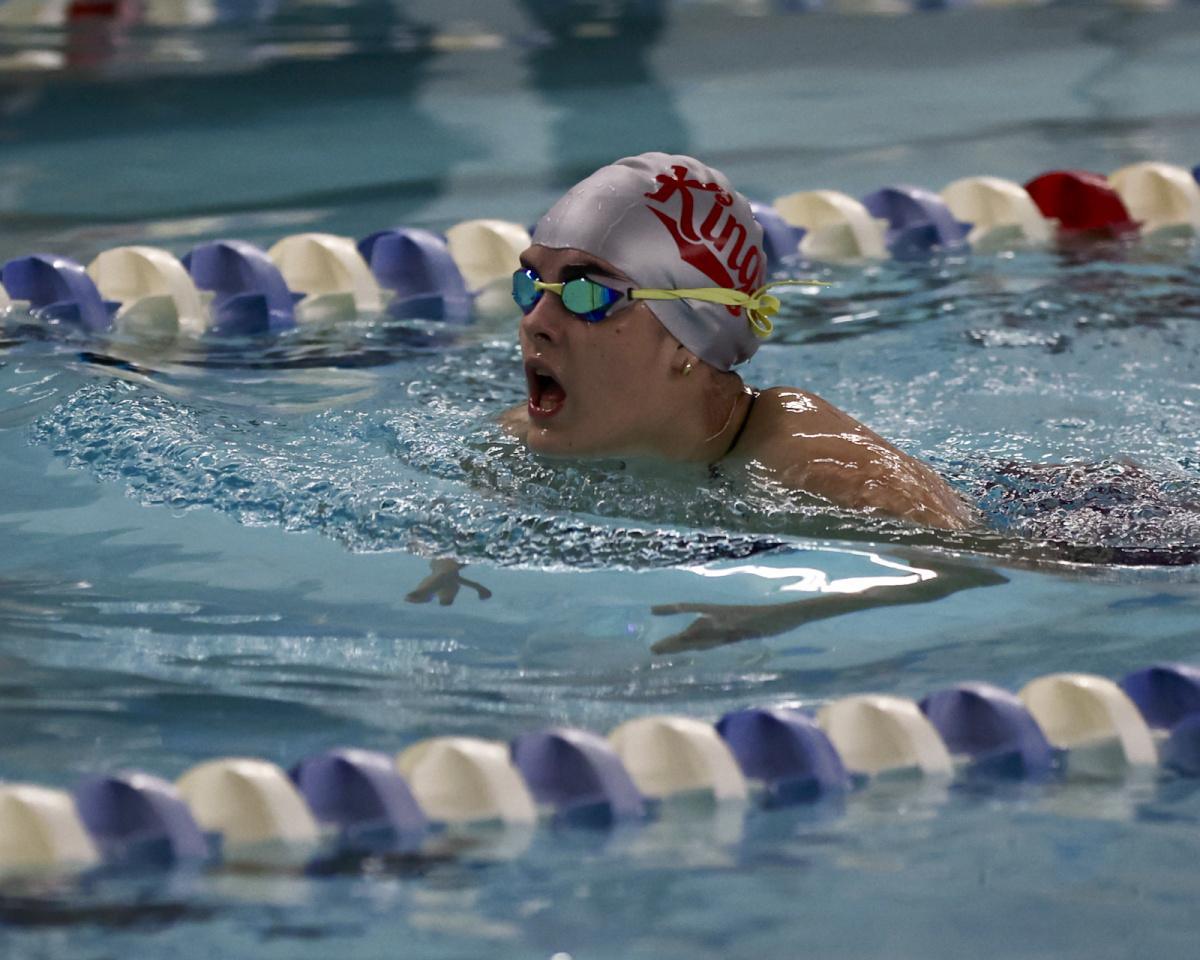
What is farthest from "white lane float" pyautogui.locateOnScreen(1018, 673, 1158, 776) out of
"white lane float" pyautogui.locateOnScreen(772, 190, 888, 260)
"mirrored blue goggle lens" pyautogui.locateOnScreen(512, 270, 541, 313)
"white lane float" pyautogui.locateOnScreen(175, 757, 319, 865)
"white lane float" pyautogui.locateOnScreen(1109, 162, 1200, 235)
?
"white lane float" pyautogui.locateOnScreen(1109, 162, 1200, 235)

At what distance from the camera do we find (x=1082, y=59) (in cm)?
851

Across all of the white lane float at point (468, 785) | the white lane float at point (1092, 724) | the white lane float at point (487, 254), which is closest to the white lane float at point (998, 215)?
the white lane float at point (487, 254)

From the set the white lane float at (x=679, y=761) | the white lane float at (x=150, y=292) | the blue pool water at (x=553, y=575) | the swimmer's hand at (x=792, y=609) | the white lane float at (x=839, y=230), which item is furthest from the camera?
Answer: the white lane float at (x=839, y=230)

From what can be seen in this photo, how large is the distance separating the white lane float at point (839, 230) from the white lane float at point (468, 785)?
349cm

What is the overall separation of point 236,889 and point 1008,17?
7.51 m

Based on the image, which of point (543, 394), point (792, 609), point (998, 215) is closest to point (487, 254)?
point (998, 215)

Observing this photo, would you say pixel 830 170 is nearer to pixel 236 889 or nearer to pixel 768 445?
pixel 768 445

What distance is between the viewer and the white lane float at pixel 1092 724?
2.71m

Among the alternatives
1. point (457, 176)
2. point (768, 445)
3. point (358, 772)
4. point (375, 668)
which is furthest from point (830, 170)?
point (358, 772)

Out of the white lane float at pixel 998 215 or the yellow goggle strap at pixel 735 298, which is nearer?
the yellow goggle strap at pixel 735 298

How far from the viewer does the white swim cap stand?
136 inches

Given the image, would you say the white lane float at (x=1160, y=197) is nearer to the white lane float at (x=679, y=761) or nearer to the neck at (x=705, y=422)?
the neck at (x=705, y=422)

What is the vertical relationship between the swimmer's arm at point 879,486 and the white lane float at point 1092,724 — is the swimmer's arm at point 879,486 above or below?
above

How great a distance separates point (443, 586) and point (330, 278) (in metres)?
2.25
